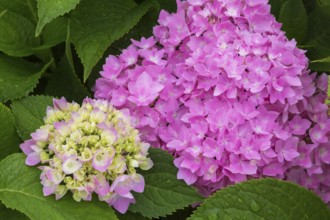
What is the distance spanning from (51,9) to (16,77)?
0.25 m

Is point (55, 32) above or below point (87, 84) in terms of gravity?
above

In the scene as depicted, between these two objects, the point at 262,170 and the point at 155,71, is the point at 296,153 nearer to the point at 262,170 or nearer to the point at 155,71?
the point at 262,170

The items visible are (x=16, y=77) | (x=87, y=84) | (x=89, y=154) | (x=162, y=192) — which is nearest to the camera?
(x=89, y=154)

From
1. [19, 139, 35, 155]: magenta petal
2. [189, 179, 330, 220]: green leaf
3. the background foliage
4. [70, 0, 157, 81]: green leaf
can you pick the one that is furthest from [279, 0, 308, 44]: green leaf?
[19, 139, 35, 155]: magenta petal

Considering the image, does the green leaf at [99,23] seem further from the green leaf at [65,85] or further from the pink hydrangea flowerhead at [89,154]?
the pink hydrangea flowerhead at [89,154]

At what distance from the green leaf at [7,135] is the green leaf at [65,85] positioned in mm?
171

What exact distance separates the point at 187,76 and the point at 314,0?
0.54 meters

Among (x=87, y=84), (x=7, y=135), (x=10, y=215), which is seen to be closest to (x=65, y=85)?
(x=87, y=84)

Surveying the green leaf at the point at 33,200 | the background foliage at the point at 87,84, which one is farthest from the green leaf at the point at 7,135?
the green leaf at the point at 33,200

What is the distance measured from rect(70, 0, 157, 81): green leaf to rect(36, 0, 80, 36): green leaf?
15 cm

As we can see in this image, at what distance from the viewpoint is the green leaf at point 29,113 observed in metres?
1.24

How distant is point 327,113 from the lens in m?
1.29

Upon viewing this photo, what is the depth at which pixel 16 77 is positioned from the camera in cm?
140

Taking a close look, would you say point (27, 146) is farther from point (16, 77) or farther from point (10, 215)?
point (16, 77)
